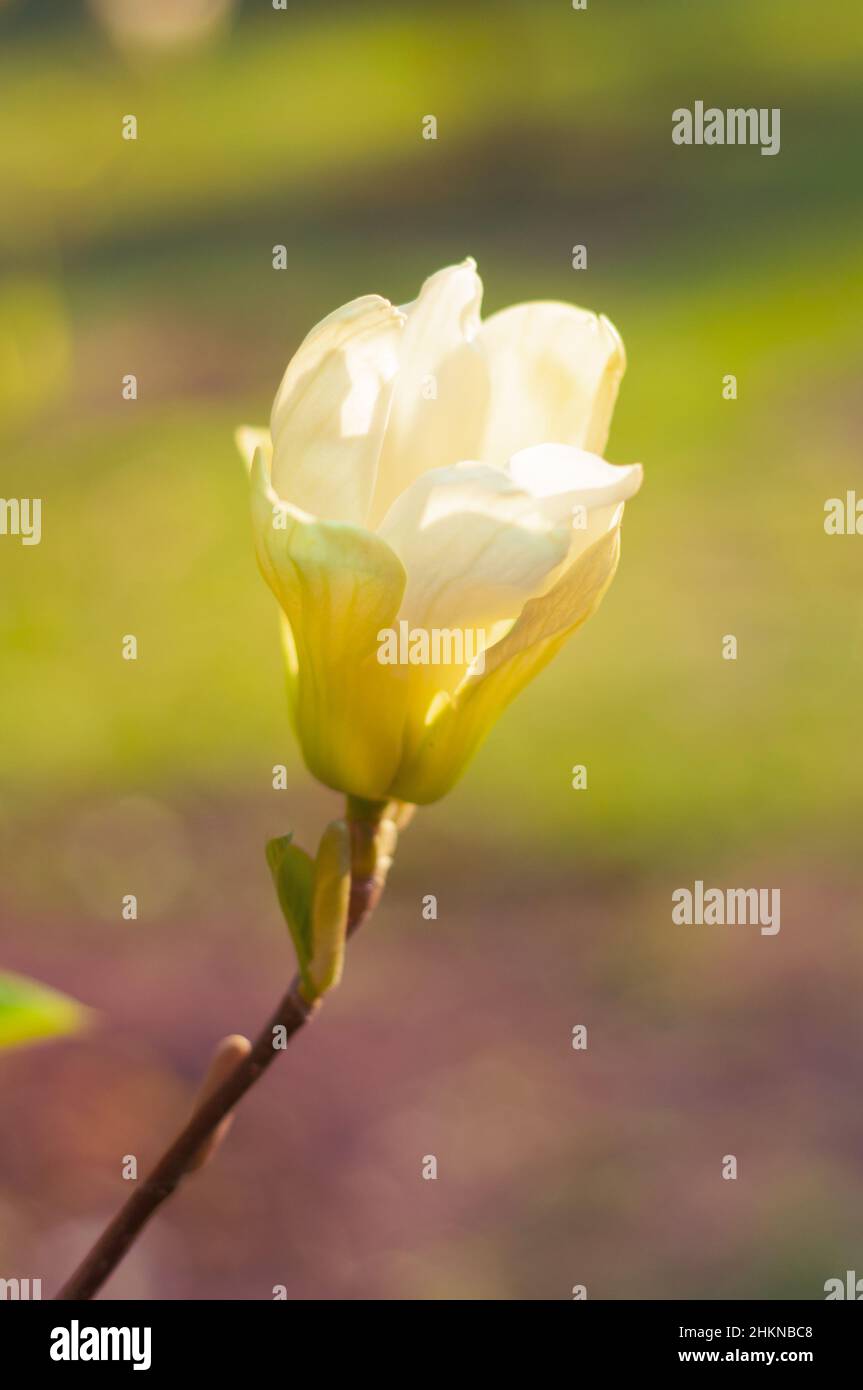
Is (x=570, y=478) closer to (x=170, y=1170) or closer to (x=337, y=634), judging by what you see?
(x=337, y=634)

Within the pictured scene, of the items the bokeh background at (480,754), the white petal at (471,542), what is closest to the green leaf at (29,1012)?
the white petal at (471,542)

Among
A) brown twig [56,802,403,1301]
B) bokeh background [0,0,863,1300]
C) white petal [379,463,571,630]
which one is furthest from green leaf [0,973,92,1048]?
bokeh background [0,0,863,1300]

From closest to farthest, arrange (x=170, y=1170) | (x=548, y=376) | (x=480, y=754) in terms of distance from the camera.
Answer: (x=170, y=1170) < (x=548, y=376) < (x=480, y=754)

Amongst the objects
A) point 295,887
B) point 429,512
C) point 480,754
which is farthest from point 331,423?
point 480,754

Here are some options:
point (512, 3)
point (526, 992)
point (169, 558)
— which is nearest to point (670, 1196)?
point (526, 992)

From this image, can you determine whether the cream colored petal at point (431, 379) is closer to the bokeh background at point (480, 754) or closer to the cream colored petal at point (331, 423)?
the cream colored petal at point (331, 423)

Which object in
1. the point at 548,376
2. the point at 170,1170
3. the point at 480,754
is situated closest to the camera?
the point at 170,1170
